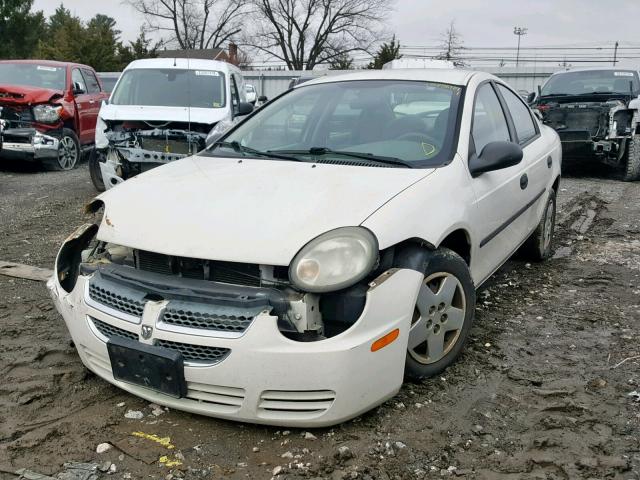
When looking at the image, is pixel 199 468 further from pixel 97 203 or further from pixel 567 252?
pixel 567 252

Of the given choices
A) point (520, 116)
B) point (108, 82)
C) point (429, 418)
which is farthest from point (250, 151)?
point (108, 82)

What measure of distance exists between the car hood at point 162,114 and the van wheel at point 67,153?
2.89 metres

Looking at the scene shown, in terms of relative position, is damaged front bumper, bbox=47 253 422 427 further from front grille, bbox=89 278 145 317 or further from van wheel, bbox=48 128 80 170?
van wheel, bbox=48 128 80 170

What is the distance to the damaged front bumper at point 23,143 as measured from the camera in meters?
9.87

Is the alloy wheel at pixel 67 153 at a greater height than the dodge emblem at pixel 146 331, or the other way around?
the dodge emblem at pixel 146 331

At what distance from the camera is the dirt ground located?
242 centimetres

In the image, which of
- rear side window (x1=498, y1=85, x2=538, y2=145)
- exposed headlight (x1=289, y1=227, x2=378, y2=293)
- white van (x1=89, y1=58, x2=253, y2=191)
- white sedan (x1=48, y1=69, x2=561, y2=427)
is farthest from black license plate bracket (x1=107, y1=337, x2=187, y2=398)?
white van (x1=89, y1=58, x2=253, y2=191)

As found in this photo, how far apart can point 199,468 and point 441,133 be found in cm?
214

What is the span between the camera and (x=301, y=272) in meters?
2.49

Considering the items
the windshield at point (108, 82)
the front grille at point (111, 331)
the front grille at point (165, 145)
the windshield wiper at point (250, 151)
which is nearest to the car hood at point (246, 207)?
the windshield wiper at point (250, 151)

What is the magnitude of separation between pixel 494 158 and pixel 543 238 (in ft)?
6.43

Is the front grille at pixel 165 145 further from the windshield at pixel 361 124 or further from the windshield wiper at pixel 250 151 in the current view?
the windshield wiper at pixel 250 151

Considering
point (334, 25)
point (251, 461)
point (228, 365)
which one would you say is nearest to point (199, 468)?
point (251, 461)

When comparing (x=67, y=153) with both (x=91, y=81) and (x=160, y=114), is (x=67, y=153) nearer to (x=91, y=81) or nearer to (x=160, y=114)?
(x=91, y=81)
